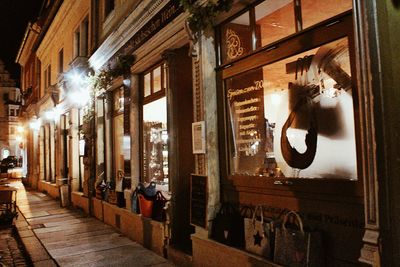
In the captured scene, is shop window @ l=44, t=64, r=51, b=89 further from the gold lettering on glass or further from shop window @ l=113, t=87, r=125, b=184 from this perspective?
the gold lettering on glass

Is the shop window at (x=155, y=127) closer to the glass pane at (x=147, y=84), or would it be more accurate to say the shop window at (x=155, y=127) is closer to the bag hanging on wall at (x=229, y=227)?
the glass pane at (x=147, y=84)

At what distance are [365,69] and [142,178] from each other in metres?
A: 6.54

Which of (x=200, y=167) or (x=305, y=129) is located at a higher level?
(x=305, y=129)

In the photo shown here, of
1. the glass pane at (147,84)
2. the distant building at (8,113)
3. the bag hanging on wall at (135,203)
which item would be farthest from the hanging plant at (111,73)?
the distant building at (8,113)

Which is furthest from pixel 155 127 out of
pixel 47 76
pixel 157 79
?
pixel 47 76

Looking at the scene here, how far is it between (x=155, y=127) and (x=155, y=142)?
14.0 inches

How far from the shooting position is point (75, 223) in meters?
10.5

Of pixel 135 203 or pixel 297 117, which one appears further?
pixel 135 203

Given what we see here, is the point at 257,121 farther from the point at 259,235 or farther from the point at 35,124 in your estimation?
the point at 35,124

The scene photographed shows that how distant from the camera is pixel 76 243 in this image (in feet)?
26.3

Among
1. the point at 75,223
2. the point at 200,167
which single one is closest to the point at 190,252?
the point at 200,167

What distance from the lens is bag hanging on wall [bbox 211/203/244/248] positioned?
16.9ft

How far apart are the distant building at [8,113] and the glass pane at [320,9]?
2524 inches

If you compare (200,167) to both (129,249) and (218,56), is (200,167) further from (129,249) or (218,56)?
(129,249)
